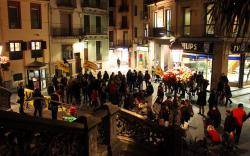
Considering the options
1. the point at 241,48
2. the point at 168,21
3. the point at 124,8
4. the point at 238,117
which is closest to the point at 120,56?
the point at 124,8

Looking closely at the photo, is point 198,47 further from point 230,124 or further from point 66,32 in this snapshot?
point 66,32

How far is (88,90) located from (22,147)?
15538 millimetres

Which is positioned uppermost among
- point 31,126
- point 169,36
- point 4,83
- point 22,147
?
point 169,36

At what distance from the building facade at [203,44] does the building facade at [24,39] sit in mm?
11673

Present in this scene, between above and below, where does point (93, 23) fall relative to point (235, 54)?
A: above

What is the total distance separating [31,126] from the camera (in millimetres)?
4652

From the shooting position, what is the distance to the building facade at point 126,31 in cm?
4703

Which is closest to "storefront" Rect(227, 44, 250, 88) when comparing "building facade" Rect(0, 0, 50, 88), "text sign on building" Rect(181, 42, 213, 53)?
"text sign on building" Rect(181, 42, 213, 53)

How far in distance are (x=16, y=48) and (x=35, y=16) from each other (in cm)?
398

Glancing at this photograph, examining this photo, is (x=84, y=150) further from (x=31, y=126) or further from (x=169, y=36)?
(x=169, y=36)

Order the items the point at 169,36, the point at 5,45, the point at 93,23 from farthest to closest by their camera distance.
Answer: the point at 93,23
the point at 169,36
the point at 5,45

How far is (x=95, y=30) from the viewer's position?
3756 cm

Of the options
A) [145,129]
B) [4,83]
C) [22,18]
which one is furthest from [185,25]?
[145,129]

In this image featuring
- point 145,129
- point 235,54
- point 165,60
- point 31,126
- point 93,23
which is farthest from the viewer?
point 93,23
